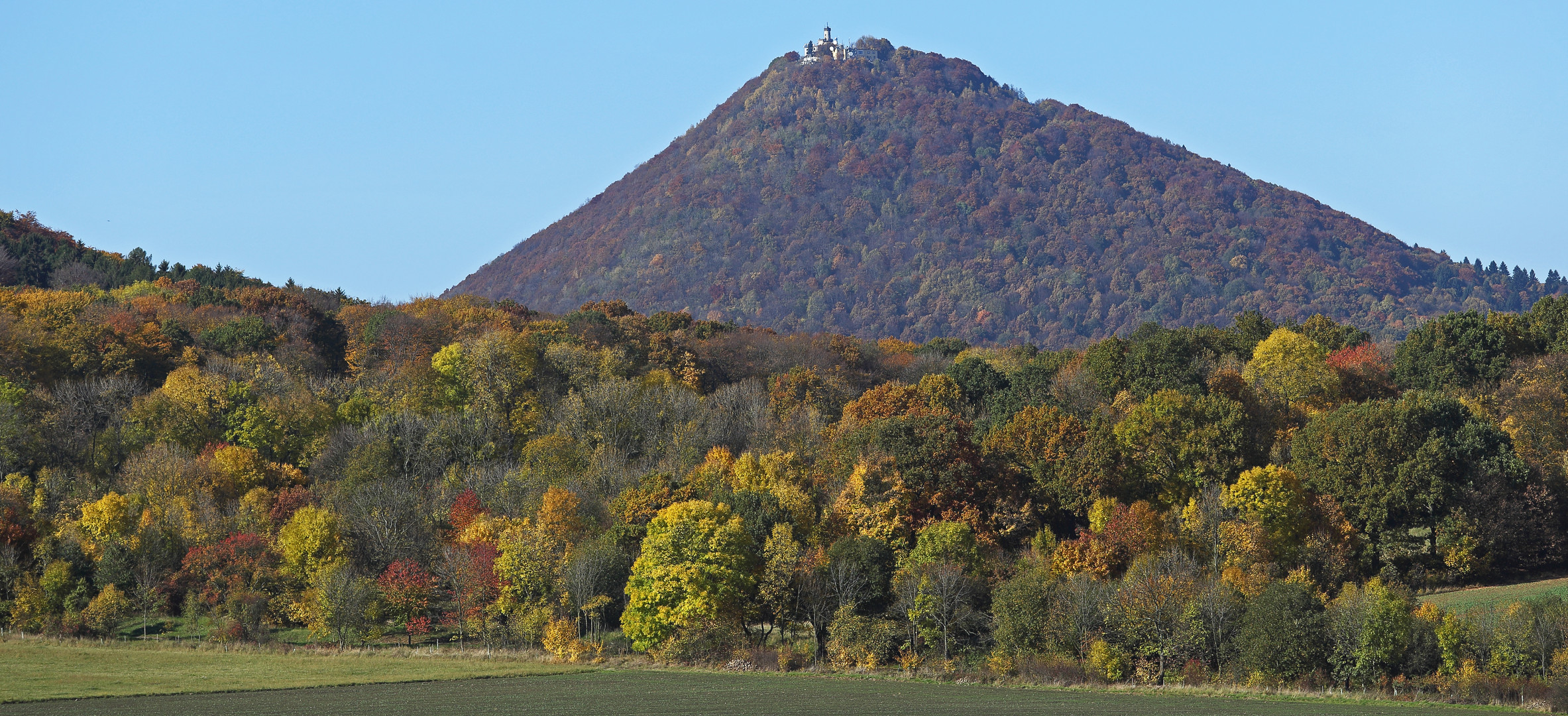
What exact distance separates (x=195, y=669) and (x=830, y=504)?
1271 inches

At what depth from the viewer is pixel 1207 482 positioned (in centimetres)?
7831

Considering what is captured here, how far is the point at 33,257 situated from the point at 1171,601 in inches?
5142

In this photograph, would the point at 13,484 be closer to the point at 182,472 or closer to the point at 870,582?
the point at 182,472

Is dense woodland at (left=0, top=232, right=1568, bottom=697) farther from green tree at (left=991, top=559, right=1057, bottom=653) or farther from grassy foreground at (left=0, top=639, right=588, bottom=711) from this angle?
grassy foreground at (left=0, top=639, right=588, bottom=711)

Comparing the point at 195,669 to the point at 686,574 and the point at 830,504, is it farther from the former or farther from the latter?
the point at 830,504

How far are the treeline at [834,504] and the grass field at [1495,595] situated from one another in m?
2.27

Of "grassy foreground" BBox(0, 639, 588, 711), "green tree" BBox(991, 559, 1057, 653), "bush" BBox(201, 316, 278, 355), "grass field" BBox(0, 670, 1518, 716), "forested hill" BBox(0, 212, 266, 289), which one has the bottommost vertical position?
"grass field" BBox(0, 670, 1518, 716)

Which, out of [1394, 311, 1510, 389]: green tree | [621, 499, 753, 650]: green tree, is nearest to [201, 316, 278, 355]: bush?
[621, 499, 753, 650]: green tree

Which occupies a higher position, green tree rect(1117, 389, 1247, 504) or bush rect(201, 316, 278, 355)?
bush rect(201, 316, 278, 355)

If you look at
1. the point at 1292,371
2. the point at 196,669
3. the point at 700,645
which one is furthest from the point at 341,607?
the point at 1292,371

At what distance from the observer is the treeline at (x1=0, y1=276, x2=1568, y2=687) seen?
2539 inches

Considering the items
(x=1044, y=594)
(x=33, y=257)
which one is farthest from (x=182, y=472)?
(x=33, y=257)

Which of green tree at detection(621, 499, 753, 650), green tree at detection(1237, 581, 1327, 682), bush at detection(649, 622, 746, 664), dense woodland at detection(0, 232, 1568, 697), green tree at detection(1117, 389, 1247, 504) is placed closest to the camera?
green tree at detection(1237, 581, 1327, 682)

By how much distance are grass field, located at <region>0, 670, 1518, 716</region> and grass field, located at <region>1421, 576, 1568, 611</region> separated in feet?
47.3
